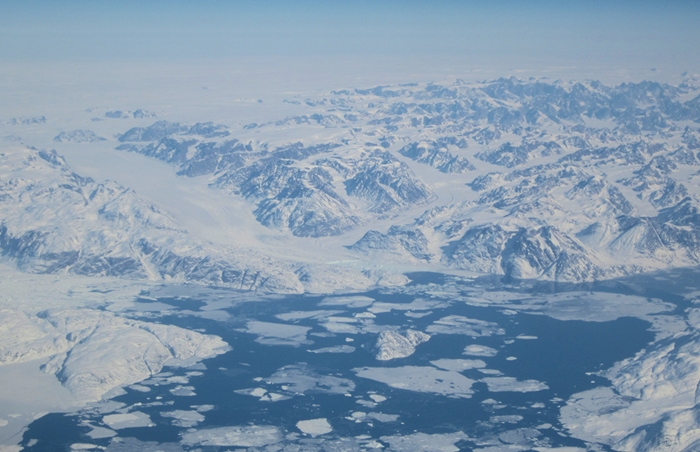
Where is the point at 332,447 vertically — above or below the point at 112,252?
below

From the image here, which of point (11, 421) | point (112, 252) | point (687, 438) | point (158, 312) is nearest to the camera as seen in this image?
point (687, 438)

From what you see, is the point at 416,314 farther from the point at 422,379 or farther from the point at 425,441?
the point at 425,441

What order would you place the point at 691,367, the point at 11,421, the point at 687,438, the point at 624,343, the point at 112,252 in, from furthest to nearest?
the point at 112,252 → the point at 624,343 → the point at 691,367 → the point at 11,421 → the point at 687,438

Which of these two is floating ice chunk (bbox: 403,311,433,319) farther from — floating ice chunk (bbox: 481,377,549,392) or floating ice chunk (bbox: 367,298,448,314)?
floating ice chunk (bbox: 481,377,549,392)

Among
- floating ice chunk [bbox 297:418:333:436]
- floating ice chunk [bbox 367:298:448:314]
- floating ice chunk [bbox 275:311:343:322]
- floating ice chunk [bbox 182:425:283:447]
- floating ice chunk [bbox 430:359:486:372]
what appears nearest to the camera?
floating ice chunk [bbox 182:425:283:447]

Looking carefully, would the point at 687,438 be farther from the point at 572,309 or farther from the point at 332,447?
the point at 572,309

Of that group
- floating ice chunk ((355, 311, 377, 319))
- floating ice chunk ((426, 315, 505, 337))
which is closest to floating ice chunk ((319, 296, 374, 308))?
floating ice chunk ((355, 311, 377, 319))

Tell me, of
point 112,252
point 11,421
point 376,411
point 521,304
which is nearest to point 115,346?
point 11,421
